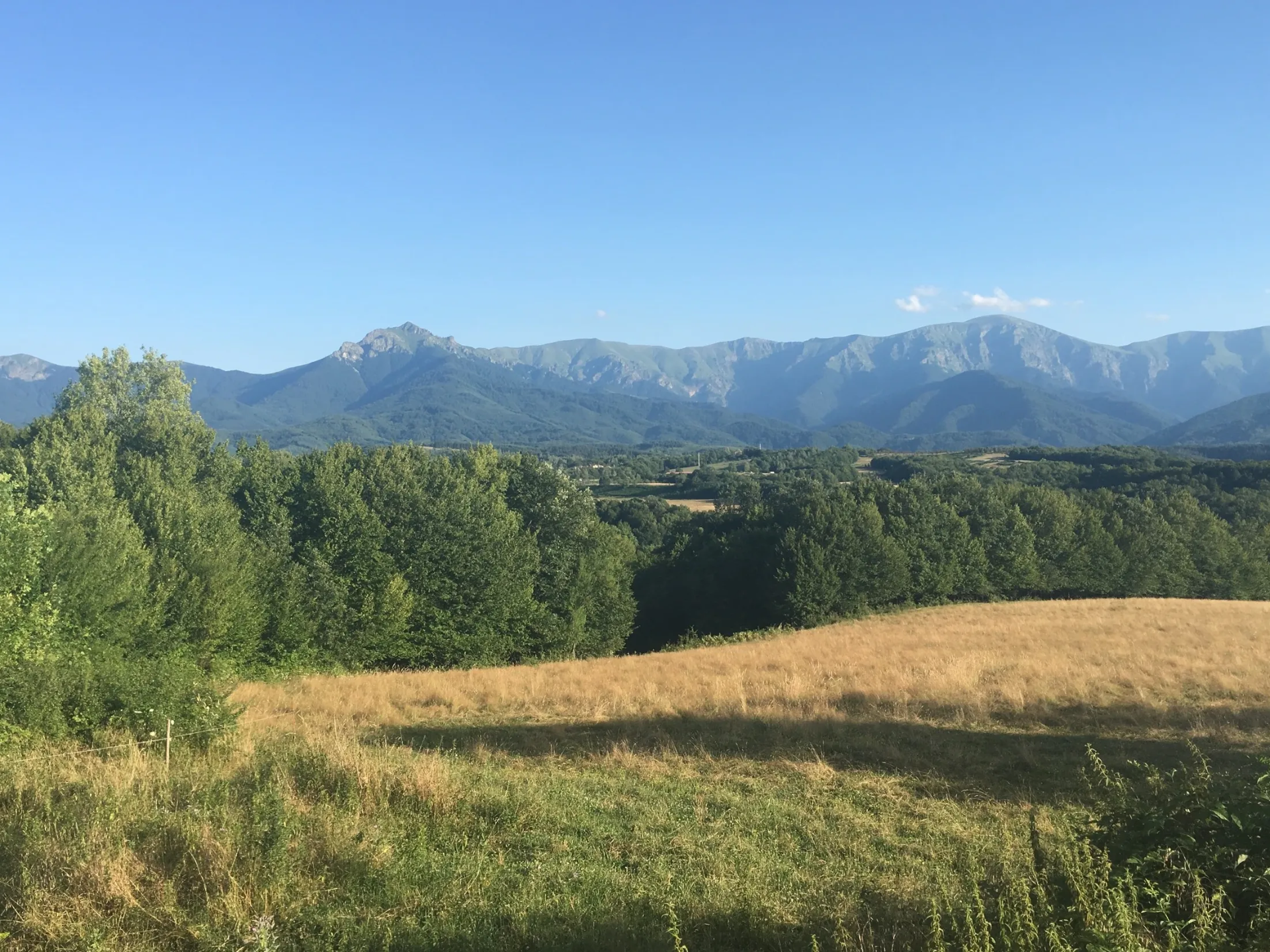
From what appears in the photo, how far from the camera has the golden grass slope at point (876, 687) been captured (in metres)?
13.5

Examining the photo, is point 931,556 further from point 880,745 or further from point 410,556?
point 880,745

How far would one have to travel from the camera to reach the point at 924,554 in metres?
59.5

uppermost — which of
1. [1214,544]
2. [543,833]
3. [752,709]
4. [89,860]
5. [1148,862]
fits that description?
[1148,862]

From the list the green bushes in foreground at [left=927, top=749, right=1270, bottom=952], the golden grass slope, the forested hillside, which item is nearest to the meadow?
the golden grass slope

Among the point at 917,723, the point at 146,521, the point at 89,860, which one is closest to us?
the point at 89,860

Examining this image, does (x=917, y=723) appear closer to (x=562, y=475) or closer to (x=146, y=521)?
(x=146, y=521)

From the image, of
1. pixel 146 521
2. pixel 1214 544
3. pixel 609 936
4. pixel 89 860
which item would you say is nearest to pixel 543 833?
pixel 609 936

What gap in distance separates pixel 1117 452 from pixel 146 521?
13565 cm

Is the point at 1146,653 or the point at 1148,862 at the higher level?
the point at 1148,862

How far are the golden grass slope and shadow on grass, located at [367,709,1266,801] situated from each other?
0.61 m

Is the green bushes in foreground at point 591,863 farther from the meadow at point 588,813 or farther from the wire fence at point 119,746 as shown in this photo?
the wire fence at point 119,746

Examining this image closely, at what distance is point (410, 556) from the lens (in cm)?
4328

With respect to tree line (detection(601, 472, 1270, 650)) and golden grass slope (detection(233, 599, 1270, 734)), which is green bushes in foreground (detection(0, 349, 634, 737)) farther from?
tree line (detection(601, 472, 1270, 650))

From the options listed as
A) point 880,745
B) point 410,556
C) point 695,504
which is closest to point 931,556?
point 410,556
